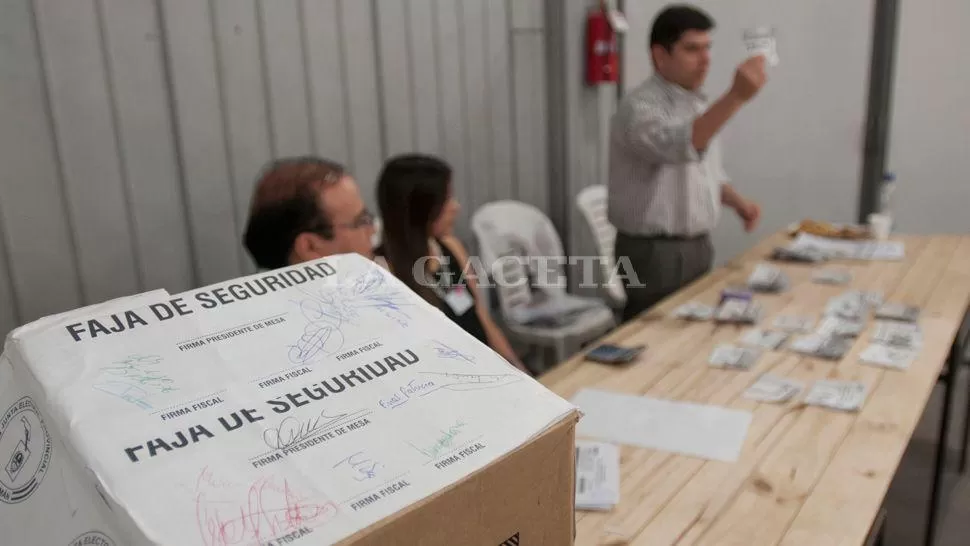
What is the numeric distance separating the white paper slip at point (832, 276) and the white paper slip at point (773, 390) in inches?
38.3

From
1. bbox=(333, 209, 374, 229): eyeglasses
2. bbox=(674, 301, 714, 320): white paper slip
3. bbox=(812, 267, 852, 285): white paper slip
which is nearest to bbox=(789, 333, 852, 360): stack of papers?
bbox=(674, 301, 714, 320): white paper slip

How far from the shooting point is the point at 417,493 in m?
0.55

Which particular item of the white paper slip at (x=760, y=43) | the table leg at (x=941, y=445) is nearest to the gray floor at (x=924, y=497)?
the table leg at (x=941, y=445)

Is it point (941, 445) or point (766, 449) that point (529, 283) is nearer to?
point (941, 445)

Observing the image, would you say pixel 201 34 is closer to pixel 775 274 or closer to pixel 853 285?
pixel 775 274

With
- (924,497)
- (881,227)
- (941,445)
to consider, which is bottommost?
(924,497)

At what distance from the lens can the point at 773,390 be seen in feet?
5.39

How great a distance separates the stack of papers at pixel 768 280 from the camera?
2465 mm

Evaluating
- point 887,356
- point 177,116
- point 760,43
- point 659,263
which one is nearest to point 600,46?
point 659,263

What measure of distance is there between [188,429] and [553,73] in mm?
3393

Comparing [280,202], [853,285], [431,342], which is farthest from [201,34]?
[853,285]
